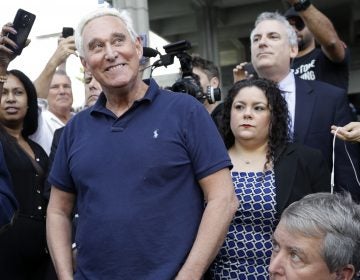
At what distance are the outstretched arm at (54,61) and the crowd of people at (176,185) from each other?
98cm

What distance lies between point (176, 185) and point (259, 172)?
0.73 metres

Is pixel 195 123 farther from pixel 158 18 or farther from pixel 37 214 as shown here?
pixel 158 18

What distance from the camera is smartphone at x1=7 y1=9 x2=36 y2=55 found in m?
2.77

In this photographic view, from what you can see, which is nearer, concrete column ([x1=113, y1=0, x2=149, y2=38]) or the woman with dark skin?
the woman with dark skin

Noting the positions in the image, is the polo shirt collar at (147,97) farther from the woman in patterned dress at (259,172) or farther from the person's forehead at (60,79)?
the person's forehead at (60,79)

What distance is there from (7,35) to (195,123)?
1.06 metres

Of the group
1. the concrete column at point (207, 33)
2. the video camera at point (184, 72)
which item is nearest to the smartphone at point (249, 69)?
the video camera at point (184, 72)

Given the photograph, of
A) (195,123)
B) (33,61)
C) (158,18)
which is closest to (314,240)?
(195,123)

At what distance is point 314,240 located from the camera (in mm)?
1810

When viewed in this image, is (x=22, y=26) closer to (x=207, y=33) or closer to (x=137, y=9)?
(x=137, y=9)

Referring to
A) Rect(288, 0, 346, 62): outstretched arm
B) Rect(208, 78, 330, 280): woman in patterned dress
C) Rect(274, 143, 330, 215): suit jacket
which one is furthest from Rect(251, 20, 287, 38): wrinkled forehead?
Rect(274, 143, 330, 215): suit jacket

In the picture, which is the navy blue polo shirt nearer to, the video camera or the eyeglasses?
the video camera

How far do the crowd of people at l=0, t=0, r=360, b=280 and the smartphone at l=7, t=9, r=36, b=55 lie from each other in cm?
7

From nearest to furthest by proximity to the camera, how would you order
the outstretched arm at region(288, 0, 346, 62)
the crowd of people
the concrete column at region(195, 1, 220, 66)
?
the crowd of people < the outstretched arm at region(288, 0, 346, 62) < the concrete column at region(195, 1, 220, 66)
